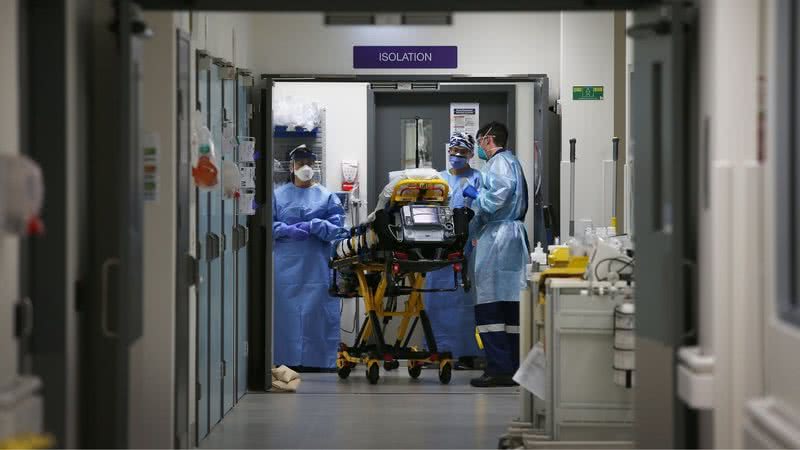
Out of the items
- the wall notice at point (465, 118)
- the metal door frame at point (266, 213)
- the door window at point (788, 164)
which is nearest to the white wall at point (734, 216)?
the door window at point (788, 164)

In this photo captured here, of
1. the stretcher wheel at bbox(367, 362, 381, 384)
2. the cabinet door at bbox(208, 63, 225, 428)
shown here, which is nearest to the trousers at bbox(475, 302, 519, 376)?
the stretcher wheel at bbox(367, 362, 381, 384)

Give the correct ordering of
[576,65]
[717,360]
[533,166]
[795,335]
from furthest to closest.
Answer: [533,166] → [576,65] → [717,360] → [795,335]

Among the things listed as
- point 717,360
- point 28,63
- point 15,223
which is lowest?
point 717,360

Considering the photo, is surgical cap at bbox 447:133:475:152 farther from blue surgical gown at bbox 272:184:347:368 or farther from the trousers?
the trousers

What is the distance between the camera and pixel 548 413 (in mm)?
6145

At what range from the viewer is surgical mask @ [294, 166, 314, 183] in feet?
31.6

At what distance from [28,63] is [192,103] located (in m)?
2.17

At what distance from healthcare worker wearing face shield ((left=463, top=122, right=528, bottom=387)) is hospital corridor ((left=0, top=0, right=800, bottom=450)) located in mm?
24

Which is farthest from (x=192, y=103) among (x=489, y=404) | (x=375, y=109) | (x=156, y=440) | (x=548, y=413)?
(x=375, y=109)

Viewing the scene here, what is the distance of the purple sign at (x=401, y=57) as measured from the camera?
9.17m

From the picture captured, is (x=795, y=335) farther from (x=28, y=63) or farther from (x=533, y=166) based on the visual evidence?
(x=533, y=166)

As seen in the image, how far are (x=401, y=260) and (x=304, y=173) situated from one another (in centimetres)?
148

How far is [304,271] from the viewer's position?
31.7ft

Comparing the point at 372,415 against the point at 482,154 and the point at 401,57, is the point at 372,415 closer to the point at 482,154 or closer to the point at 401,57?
the point at 482,154
